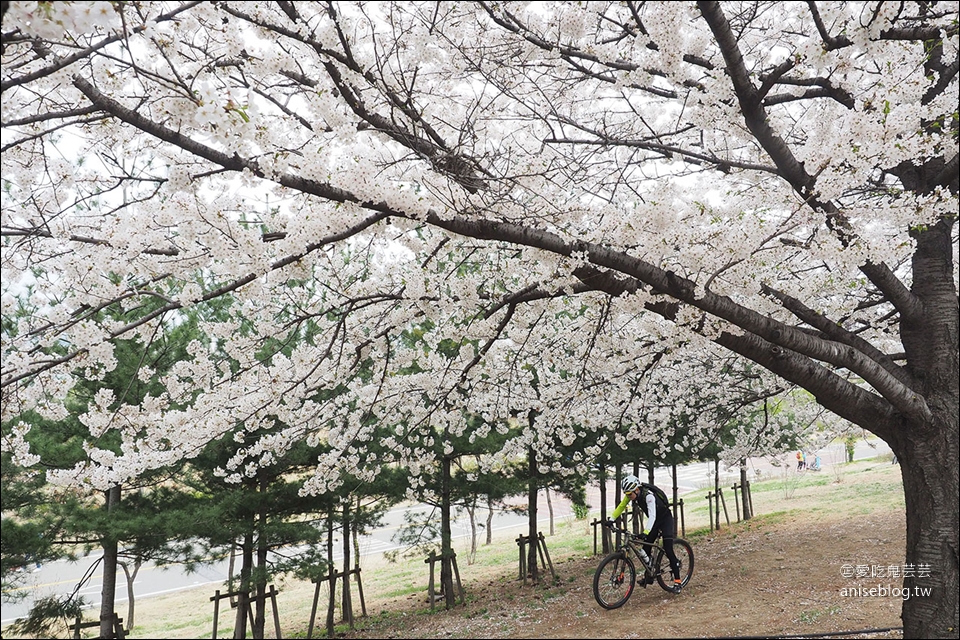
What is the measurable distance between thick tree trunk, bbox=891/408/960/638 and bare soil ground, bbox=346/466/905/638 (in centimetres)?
77

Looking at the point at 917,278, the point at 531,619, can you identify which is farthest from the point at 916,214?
the point at 531,619

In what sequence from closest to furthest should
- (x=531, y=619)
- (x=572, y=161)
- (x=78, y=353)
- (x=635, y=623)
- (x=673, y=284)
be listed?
(x=78, y=353) < (x=673, y=284) < (x=572, y=161) < (x=635, y=623) < (x=531, y=619)

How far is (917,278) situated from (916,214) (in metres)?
1.33

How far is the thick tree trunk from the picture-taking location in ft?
12.6

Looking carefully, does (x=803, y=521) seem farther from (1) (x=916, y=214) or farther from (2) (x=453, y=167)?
(2) (x=453, y=167)

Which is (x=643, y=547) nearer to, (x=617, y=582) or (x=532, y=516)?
(x=617, y=582)

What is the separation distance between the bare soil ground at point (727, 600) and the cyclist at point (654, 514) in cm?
42

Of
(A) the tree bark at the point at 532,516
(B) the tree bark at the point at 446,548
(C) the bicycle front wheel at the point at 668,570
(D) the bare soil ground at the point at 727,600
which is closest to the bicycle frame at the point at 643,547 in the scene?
(C) the bicycle front wheel at the point at 668,570

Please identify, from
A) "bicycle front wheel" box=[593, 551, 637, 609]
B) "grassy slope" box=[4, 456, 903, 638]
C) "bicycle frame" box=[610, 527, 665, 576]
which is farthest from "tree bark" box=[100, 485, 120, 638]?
"bicycle frame" box=[610, 527, 665, 576]

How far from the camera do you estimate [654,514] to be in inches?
275

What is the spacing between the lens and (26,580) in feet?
22.8

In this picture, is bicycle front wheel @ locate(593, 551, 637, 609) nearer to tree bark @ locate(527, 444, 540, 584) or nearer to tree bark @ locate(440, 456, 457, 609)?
tree bark @ locate(527, 444, 540, 584)

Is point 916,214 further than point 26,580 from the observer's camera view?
No

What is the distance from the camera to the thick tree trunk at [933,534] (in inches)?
151
